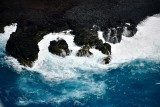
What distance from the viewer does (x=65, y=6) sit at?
32.3 meters

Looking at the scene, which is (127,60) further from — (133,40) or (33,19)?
(33,19)

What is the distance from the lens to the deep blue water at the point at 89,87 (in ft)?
78.2

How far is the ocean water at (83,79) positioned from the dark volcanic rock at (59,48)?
334 mm

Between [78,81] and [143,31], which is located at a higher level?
[143,31]

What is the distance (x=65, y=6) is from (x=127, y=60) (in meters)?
8.28

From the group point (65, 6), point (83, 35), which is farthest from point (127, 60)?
point (65, 6)

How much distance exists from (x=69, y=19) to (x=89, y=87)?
7.62m

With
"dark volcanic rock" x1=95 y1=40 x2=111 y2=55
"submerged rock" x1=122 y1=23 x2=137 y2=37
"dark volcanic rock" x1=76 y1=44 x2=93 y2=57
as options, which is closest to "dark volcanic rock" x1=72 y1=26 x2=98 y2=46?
"dark volcanic rock" x1=95 y1=40 x2=111 y2=55

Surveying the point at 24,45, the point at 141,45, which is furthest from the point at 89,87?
the point at 141,45

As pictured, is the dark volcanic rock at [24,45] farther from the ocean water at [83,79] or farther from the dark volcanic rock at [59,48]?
the dark volcanic rock at [59,48]

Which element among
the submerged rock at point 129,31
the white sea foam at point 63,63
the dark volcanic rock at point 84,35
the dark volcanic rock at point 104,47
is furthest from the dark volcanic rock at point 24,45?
the submerged rock at point 129,31

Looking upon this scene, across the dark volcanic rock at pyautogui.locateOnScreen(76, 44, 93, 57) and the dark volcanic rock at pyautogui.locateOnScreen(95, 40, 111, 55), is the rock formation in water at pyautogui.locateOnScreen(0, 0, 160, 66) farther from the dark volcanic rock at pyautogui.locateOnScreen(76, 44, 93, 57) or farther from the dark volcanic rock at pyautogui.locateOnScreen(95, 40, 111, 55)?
the dark volcanic rock at pyautogui.locateOnScreen(76, 44, 93, 57)

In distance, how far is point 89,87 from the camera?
2503cm

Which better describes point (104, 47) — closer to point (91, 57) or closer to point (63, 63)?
point (91, 57)
